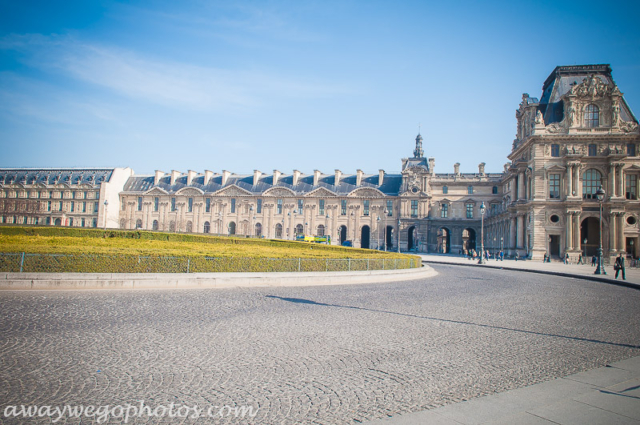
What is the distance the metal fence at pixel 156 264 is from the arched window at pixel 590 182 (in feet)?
128

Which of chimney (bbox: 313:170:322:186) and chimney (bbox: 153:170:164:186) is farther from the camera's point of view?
chimney (bbox: 153:170:164:186)

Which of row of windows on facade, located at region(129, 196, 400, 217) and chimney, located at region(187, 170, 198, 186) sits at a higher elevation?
chimney, located at region(187, 170, 198, 186)

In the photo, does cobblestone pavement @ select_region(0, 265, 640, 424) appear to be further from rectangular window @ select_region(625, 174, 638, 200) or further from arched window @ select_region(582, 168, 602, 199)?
rectangular window @ select_region(625, 174, 638, 200)

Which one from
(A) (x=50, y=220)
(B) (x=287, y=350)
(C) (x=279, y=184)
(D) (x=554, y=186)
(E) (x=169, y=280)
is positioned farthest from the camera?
(A) (x=50, y=220)

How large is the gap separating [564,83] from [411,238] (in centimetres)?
3579

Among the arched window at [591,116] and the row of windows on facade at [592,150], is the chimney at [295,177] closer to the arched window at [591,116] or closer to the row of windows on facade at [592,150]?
the row of windows on facade at [592,150]

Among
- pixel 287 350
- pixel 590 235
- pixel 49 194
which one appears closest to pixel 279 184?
pixel 49 194

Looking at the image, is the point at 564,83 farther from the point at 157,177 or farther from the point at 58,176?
the point at 58,176

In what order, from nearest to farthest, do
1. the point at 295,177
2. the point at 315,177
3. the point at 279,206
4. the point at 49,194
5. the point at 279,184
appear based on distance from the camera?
the point at 279,206, the point at 315,177, the point at 295,177, the point at 279,184, the point at 49,194

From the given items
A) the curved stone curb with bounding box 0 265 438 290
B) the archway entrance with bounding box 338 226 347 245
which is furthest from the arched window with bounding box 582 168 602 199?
the archway entrance with bounding box 338 226 347 245

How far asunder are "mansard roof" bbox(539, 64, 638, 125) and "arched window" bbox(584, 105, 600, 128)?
258 cm

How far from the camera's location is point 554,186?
4894 centimetres

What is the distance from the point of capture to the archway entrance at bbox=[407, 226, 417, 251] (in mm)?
75988

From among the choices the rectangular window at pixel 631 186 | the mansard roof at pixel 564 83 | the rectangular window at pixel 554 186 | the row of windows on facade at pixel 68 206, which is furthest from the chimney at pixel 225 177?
the rectangular window at pixel 631 186
